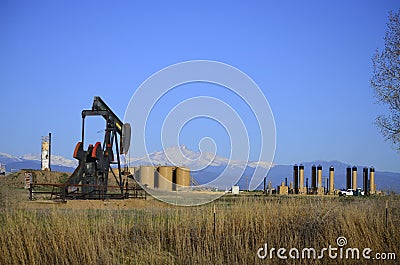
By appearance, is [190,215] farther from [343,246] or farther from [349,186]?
[349,186]

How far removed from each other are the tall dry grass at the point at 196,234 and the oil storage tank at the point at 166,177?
33.0 metres

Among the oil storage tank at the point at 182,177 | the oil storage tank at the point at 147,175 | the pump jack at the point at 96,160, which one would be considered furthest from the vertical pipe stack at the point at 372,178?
the pump jack at the point at 96,160

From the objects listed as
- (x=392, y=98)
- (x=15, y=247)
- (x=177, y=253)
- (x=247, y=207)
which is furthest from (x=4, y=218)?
(x=392, y=98)

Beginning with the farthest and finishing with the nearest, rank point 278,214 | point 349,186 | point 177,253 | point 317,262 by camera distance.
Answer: point 349,186
point 278,214
point 177,253
point 317,262

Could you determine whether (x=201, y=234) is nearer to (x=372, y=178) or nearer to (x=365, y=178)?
(x=365, y=178)

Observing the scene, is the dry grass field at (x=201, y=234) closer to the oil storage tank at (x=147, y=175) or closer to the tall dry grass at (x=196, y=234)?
the tall dry grass at (x=196, y=234)

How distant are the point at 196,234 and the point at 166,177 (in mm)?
35545

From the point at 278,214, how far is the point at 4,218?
23.6 ft

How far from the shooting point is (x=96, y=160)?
30.1 meters

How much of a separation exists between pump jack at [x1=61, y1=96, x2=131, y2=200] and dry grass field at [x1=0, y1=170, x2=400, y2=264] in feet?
45.8

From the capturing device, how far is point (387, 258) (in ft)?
38.7

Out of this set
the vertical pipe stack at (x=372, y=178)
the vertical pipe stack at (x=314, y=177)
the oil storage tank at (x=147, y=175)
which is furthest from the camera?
the vertical pipe stack at (x=314, y=177)

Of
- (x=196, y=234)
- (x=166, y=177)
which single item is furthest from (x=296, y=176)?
(x=196, y=234)

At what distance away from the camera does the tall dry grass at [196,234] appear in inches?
448
